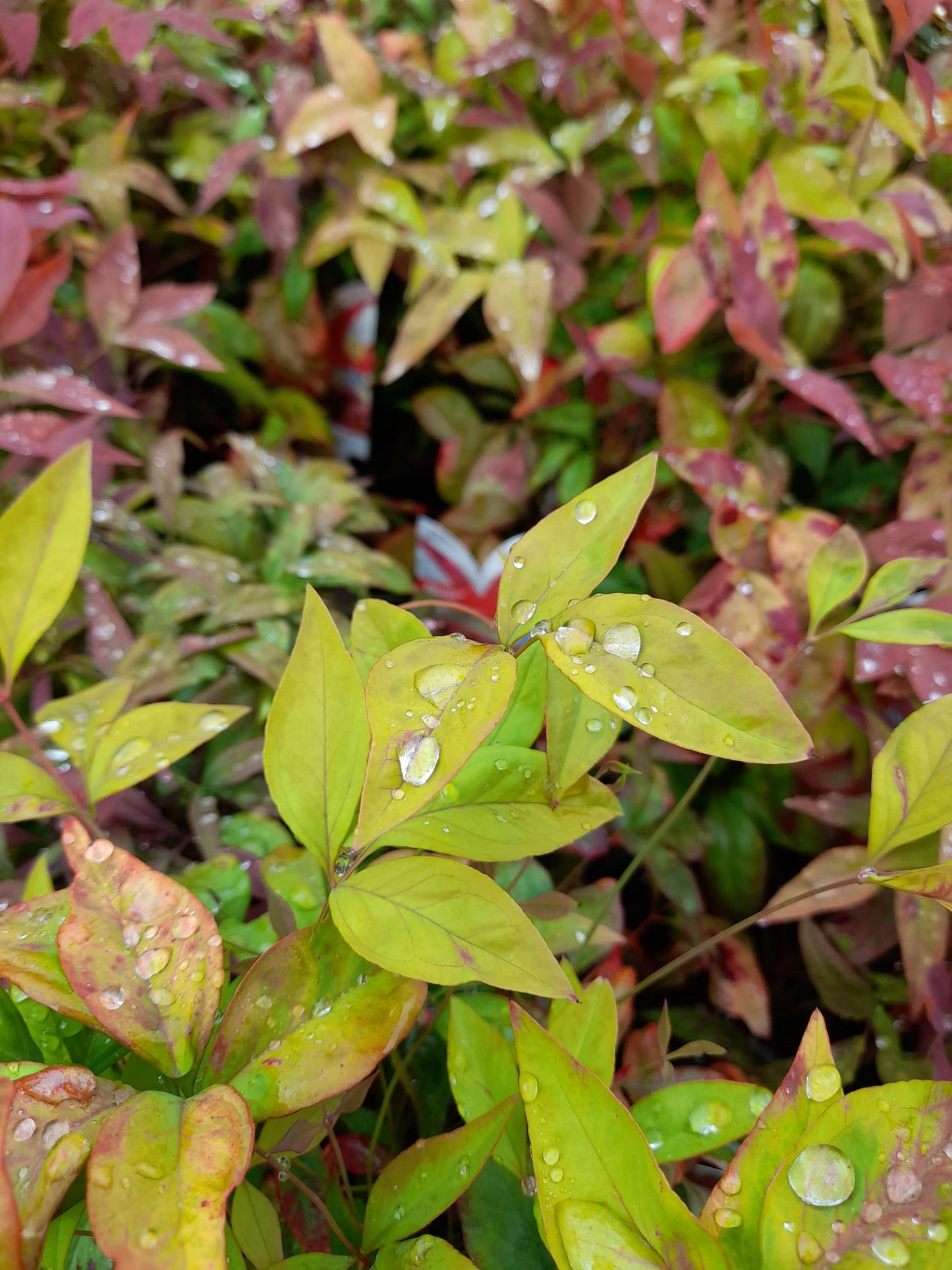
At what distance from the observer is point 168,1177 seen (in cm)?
24

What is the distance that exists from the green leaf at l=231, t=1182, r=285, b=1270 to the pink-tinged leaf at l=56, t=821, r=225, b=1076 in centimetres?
7

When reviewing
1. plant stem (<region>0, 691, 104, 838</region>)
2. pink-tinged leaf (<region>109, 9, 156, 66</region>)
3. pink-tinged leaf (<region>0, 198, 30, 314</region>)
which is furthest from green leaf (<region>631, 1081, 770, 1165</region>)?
pink-tinged leaf (<region>109, 9, 156, 66</region>)

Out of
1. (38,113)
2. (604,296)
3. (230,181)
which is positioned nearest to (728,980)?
(604,296)

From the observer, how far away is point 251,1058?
302 millimetres

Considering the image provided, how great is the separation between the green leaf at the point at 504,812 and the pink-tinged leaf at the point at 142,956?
3.6 inches

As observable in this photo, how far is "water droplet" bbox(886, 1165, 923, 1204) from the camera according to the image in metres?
0.26

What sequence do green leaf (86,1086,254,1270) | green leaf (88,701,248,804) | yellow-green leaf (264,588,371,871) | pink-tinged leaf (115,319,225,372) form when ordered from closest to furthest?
green leaf (86,1086,254,1270), yellow-green leaf (264,588,371,871), green leaf (88,701,248,804), pink-tinged leaf (115,319,225,372)

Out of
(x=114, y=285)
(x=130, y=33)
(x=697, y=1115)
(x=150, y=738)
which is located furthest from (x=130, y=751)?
(x=130, y=33)

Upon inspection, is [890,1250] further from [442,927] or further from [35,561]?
[35,561]

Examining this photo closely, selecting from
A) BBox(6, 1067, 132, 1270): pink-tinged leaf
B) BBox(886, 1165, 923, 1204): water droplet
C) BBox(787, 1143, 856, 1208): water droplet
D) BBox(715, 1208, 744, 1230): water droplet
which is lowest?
BBox(715, 1208, 744, 1230): water droplet

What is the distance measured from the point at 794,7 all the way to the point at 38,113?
0.81 meters

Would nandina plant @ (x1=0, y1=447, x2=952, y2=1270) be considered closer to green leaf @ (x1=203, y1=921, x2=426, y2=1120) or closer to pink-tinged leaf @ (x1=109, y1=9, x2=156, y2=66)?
green leaf @ (x1=203, y1=921, x2=426, y2=1120)

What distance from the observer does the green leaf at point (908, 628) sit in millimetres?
407

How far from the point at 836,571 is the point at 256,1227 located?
44cm
